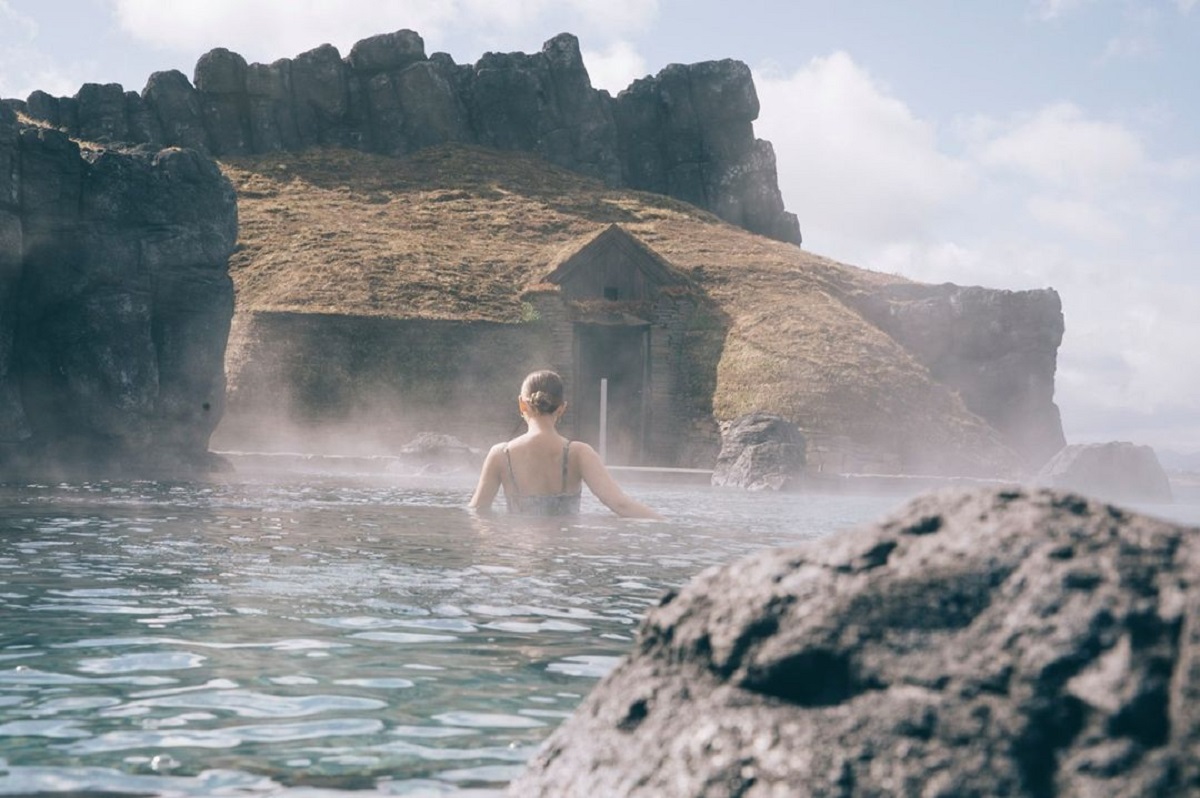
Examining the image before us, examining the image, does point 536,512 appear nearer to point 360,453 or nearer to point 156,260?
point 156,260

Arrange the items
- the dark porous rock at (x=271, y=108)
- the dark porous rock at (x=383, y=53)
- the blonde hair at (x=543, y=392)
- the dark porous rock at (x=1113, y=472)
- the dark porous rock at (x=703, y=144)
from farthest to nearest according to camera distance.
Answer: the dark porous rock at (x=703, y=144) → the dark porous rock at (x=383, y=53) → the dark porous rock at (x=271, y=108) → the dark porous rock at (x=1113, y=472) → the blonde hair at (x=543, y=392)

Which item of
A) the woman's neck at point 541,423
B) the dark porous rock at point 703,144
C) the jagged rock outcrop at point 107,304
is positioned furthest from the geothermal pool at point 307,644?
the dark porous rock at point 703,144

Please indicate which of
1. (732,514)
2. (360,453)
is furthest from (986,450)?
(732,514)

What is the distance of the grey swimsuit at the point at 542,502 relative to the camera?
1087 cm

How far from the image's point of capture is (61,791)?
3215mm

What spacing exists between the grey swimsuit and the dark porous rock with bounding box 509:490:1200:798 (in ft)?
25.2

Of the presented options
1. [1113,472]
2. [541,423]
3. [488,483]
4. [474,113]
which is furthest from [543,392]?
[474,113]

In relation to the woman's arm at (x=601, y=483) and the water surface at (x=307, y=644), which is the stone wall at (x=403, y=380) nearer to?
the water surface at (x=307, y=644)

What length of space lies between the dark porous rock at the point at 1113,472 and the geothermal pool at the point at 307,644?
64.9 ft

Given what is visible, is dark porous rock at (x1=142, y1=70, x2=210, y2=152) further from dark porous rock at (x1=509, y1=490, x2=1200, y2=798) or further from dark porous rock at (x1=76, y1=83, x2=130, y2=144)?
→ dark porous rock at (x1=509, y1=490, x2=1200, y2=798)

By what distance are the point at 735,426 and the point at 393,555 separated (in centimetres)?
1992

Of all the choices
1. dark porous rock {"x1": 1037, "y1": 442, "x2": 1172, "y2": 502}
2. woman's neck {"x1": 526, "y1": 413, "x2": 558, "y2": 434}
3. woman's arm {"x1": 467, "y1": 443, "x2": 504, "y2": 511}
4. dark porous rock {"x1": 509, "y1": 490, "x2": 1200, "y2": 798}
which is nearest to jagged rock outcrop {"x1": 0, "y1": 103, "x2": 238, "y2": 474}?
woman's arm {"x1": 467, "y1": 443, "x2": 504, "y2": 511}

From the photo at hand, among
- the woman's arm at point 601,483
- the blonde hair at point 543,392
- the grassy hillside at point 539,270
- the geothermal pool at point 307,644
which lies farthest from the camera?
the grassy hillside at point 539,270

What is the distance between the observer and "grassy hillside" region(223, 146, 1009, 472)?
3591cm
